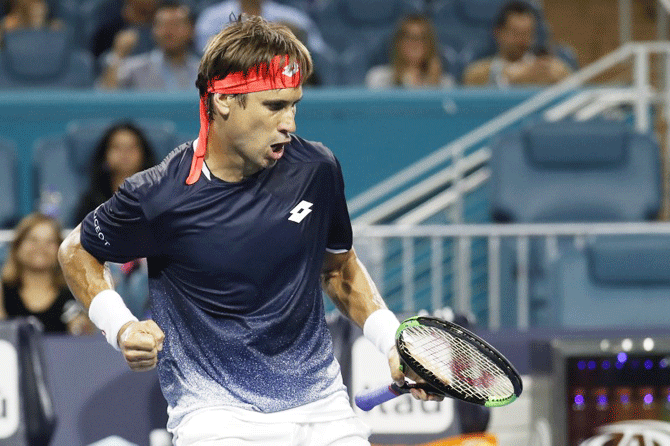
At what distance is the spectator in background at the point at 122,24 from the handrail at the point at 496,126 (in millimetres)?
2243

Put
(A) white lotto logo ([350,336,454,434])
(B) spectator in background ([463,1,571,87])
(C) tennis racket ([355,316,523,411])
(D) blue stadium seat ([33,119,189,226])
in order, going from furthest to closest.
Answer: (B) spectator in background ([463,1,571,87]), (D) blue stadium seat ([33,119,189,226]), (A) white lotto logo ([350,336,454,434]), (C) tennis racket ([355,316,523,411])

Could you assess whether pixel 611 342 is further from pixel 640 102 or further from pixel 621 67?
pixel 621 67

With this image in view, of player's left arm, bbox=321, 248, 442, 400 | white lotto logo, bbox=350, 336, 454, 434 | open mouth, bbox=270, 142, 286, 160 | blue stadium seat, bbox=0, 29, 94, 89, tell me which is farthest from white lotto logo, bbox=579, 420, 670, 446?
blue stadium seat, bbox=0, 29, 94, 89

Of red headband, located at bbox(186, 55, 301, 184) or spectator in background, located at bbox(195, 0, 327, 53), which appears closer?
red headband, located at bbox(186, 55, 301, 184)

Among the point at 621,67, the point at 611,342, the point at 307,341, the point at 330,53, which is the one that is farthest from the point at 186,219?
the point at 621,67

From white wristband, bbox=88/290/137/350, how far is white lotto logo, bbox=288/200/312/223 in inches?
18.5

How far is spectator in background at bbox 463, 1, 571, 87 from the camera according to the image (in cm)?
784

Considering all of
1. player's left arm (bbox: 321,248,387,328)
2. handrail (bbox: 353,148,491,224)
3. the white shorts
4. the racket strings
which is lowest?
handrail (bbox: 353,148,491,224)

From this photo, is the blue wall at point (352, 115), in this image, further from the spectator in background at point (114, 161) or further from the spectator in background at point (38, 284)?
the spectator in background at point (38, 284)

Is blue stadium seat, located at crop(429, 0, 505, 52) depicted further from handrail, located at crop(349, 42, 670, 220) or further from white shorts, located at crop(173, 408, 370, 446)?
white shorts, located at crop(173, 408, 370, 446)

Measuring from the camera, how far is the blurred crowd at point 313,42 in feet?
25.8

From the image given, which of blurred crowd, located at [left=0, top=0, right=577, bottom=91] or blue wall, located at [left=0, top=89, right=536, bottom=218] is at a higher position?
blurred crowd, located at [left=0, top=0, right=577, bottom=91]

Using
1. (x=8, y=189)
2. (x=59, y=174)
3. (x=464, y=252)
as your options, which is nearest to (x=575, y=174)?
(x=464, y=252)

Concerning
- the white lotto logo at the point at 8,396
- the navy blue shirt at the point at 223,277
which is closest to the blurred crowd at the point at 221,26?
the white lotto logo at the point at 8,396
